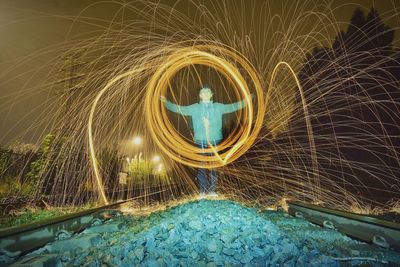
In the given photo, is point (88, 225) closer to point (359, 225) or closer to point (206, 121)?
point (206, 121)

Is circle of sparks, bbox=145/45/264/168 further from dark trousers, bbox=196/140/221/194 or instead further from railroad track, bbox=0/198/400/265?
railroad track, bbox=0/198/400/265

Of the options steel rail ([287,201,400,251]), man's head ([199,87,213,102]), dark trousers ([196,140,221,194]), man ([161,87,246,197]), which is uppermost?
man's head ([199,87,213,102])

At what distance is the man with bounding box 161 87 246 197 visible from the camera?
29.0ft

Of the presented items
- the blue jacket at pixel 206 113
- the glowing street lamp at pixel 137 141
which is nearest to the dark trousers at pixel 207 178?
the blue jacket at pixel 206 113

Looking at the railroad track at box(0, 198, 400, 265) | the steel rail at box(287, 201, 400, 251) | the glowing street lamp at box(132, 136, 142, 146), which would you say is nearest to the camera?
the railroad track at box(0, 198, 400, 265)

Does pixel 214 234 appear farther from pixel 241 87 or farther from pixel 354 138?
pixel 354 138

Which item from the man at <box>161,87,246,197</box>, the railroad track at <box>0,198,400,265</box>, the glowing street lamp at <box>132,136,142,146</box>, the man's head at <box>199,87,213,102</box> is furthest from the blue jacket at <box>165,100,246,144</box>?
the glowing street lamp at <box>132,136,142,146</box>

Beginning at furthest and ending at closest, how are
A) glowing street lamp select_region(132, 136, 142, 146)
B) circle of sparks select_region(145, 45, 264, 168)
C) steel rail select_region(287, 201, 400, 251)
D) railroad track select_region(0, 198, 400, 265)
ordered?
glowing street lamp select_region(132, 136, 142, 146), circle of sparks select_region(145, 45, 264, 168), steel rail select_region(287, 201, 400, 251), railroad track select_region(0, 198, 400, 265)

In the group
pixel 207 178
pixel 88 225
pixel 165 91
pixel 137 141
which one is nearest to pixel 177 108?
pixel 165 91

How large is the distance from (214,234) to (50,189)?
33.8ft

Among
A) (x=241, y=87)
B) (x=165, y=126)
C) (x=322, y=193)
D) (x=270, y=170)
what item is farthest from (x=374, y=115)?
(x=165, y=126)

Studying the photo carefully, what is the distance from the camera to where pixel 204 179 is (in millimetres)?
8961

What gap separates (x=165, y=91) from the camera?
30.2 feet

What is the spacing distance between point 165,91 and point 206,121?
4.96 ft
